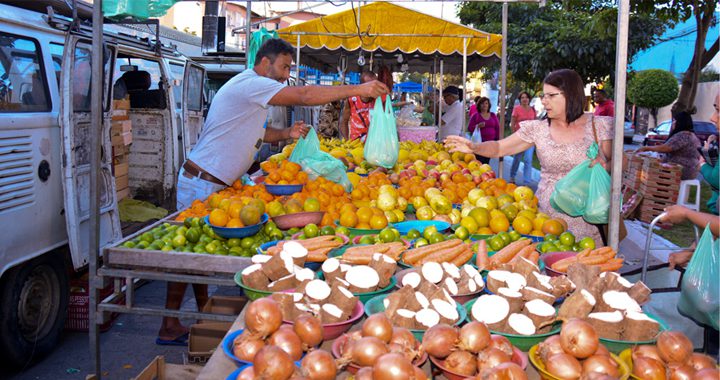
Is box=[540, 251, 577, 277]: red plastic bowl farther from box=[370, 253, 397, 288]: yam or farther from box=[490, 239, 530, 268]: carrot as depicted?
box=[370, 253, 397, 288]: yam

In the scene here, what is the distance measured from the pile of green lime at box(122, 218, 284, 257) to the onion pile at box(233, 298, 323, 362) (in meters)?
1.64

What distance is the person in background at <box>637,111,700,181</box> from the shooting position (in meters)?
9.31

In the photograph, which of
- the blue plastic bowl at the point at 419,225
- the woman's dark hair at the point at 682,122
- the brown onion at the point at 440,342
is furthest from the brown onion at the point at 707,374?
the woman's dark hair at the point at 682,122

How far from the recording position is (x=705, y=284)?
2881mm

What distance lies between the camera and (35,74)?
4.97 meters

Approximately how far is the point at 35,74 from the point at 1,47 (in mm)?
448

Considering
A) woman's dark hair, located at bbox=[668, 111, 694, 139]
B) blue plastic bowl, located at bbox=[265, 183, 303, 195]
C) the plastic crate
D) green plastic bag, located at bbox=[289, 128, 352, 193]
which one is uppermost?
woman's dark hair, located at bbox=[668, 111, 694, 139]

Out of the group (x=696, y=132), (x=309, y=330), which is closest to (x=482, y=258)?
(x=309, y=330)

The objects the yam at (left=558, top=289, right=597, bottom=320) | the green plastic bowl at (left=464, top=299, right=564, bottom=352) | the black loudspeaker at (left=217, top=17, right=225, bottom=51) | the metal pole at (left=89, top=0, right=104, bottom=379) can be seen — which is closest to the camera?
the green plastic bowl at (left=464, top=299, right=564, bottom=352)

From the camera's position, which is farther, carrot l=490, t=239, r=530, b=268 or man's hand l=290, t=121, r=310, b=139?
man's hand l=290, t=121, r=310, b=139

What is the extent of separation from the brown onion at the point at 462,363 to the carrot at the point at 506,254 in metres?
1.11

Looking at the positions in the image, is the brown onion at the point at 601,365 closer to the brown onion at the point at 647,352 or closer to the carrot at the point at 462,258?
the brown onion at the point at 647,352

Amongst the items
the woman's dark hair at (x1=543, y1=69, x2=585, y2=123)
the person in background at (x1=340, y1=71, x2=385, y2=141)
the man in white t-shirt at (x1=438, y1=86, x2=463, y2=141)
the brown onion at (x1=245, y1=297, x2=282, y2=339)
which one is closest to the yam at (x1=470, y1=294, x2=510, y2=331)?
the brown onion at (x1=245, y1=297, x2=282, y2=339)

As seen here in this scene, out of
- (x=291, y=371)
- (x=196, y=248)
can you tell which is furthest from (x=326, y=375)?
(x=196, y=248)
